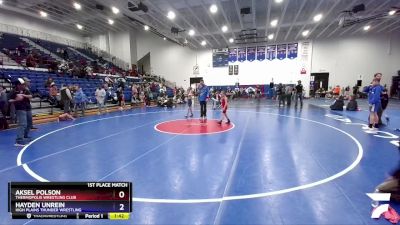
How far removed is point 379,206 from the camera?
2.79 metres

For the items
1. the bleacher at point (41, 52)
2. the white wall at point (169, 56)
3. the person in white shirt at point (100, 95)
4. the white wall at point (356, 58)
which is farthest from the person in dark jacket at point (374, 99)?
the white wall at point (169, 56)

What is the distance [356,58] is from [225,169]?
25.6m

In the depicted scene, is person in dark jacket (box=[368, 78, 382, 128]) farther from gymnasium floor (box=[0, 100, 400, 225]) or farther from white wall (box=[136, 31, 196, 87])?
white wall (box=[136, 31, 196, 87])

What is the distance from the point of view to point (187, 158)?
16.6ft

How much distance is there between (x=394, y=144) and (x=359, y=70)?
2147 centimetres

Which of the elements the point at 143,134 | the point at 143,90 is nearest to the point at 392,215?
the point at 143,134

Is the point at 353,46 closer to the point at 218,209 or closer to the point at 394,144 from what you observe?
the point at 394,144

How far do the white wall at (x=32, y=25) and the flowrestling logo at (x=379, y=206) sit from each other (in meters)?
28.2

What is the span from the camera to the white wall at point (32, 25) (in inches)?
812

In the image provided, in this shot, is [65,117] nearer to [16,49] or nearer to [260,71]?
[16,49]

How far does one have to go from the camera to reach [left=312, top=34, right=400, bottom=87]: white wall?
877 inches

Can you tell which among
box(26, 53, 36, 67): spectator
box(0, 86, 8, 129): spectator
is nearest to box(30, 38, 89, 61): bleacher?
box(26, 53, 36, 67): spectator
